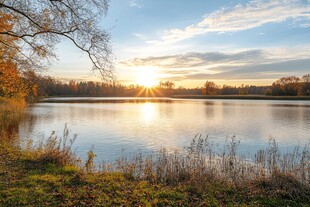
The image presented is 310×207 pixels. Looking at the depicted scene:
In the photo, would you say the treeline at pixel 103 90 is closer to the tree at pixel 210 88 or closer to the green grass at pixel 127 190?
the tree at pixel 210 88

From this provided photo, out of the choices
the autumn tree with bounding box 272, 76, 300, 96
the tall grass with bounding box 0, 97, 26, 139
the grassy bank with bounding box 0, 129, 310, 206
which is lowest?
the grassy bank with bounding box 0, 129, 310, 206

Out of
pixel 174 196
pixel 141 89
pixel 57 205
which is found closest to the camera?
pixel 57 205

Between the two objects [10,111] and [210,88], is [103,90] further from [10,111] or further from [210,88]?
[10,111]

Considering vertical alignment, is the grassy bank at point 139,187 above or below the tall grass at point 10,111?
below

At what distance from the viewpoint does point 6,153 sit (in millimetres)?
9469

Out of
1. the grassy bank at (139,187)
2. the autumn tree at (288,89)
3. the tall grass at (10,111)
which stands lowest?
the grassy bank at (139,187)

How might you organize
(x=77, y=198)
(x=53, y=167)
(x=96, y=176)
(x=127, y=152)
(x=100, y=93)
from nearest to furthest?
(x=77, y=198) → (x=96, y=176) → (x=53, y=167) → (x=127, y=152) → (x=100, y=93)

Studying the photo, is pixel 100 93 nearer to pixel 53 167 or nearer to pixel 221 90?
pixel 221 90

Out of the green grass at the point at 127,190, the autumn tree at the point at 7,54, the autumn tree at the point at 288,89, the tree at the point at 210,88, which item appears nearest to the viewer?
the green grass at the point at 127,190

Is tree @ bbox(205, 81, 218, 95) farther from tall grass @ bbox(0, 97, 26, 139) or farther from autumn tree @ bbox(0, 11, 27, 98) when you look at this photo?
autumn tree @ bbox(0, 11, 27, 98)

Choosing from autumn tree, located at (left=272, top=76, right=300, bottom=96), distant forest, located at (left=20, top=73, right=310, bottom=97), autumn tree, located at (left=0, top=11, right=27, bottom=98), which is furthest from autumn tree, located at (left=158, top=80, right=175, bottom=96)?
autumn tree, located at (left=0, top=11, right=27, bottom=98)

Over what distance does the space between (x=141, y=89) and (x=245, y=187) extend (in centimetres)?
15257

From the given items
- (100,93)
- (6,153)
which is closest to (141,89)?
(100,93)

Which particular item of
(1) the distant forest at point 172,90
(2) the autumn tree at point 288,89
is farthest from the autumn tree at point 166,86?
(2) the autumn tree at point 288,89
